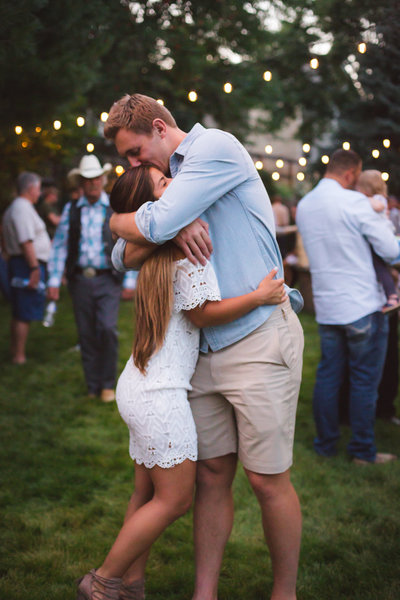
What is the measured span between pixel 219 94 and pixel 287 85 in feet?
4.89

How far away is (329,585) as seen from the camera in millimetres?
2867

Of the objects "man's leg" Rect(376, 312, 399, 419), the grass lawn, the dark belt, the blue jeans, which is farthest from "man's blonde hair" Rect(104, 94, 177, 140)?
"man's leg" Rect(376, 312, 399, 419)

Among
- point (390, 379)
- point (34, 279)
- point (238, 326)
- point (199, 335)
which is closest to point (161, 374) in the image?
point (199, 335)

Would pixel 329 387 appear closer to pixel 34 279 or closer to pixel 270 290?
pixel 270 290

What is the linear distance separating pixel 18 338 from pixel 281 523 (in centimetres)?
548

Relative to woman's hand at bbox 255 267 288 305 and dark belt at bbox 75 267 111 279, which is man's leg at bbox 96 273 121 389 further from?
woman's hand at bbox 255 267 288 305

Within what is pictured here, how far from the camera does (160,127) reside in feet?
7.88

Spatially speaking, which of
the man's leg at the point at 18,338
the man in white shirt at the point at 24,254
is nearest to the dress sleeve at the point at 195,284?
the man in white shirt at the point at 24,254

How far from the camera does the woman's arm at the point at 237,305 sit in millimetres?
2283

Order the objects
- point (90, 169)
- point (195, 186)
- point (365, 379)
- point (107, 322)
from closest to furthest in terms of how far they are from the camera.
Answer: point (195, 186)
point (365, 379)
point (90, 169)
point (107, 322)

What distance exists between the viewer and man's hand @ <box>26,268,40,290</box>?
7027 mm

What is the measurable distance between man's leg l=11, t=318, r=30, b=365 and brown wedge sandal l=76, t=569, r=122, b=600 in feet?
17.0

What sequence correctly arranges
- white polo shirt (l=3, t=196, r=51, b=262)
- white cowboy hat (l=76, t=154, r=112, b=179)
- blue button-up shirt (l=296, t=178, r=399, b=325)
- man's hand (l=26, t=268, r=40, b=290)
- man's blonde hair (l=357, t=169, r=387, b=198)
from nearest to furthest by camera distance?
1. blue button-up shirt (l=296, t=178, r=399, b=325)
2. man's blonde hair (l=357, t=169, r=387, b=198)
3. white cowboy hat (l=76, t=154, r=112, b=179)
4. white polo shirt (l=3, t=196, r=51, b=262)
5. man's hand (l=26, t=268, r=40, b=290)

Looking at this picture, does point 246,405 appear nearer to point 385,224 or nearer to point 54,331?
point 385,224
